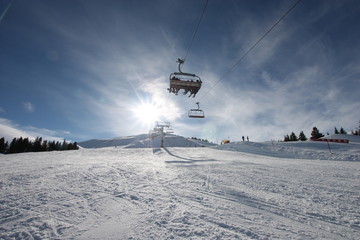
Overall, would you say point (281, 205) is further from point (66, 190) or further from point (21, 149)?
point (21, 149)

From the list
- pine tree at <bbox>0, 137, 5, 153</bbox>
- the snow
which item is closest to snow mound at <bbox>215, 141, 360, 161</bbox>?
the snow

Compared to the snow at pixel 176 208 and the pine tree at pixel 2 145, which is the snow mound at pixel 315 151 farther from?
the pine tree at pixel 2 145

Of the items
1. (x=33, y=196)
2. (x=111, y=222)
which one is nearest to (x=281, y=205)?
(x=111, y=222)

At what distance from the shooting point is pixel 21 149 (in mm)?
67062

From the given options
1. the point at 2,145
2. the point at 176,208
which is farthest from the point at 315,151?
the point at 2,145

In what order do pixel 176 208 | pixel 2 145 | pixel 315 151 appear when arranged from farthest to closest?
1. pixel 2 145
2. pixel 315 151
3. pixel 176 208

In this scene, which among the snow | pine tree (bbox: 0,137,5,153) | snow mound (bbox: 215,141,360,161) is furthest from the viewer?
pine tree (bbox: 0,137,5,153)

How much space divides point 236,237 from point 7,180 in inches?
279

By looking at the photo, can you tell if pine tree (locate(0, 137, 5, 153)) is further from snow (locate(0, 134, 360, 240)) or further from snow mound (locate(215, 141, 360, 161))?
snow mound (locate(215, 141, 360, 161))

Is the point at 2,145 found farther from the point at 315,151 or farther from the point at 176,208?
the point at 315,151

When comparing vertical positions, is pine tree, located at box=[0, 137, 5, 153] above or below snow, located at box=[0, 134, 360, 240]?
above

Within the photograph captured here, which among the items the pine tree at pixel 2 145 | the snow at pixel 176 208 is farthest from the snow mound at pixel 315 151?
the pine tree at pixel 2 145

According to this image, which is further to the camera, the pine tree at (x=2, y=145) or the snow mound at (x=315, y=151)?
the pine tree at (x=2, y=145)

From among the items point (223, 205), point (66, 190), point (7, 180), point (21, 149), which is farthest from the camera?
point (21, 149)
